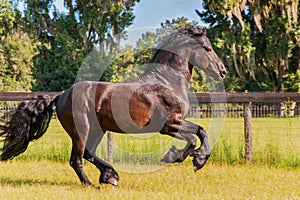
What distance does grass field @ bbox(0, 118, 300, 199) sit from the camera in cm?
498

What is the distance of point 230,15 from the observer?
78.2ft

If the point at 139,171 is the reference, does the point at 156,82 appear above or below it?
above

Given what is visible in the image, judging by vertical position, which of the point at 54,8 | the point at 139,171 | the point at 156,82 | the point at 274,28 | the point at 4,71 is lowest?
the point at 139,171

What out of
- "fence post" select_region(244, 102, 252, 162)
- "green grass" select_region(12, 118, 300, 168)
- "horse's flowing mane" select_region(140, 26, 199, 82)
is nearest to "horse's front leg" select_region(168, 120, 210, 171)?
"horse's flowing mane" select_region(140, 26, 199, 82)

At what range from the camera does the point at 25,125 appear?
5770 millimetres

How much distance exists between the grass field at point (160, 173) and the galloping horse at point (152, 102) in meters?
0.50

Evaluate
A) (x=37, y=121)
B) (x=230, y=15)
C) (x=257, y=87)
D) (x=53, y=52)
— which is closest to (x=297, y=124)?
(x=37, y=121)

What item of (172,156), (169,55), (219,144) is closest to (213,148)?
(219,144)

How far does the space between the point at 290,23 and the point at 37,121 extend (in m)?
21.0

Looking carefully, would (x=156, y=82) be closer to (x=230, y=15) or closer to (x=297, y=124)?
(x=297, y=124)

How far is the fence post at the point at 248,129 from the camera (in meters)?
7.58

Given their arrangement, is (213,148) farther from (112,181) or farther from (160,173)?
(112,181)

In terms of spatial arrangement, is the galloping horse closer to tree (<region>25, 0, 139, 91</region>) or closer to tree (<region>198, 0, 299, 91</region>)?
tree (<region>198, 0, 299, 91</region>)

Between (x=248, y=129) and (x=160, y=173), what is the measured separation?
2.05 m
